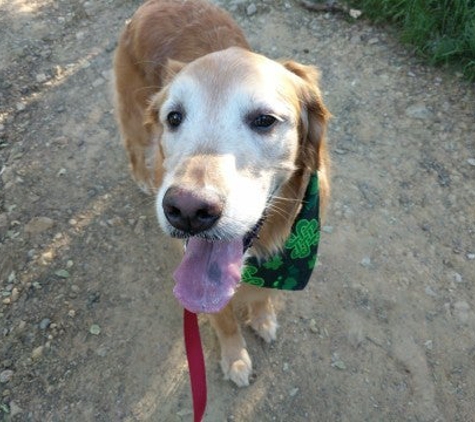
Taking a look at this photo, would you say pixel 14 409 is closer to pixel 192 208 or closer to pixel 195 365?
pixel 195 365

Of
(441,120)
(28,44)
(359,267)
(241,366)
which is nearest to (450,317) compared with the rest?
(359,267)

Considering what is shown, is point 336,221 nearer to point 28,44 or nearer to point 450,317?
point 450,317

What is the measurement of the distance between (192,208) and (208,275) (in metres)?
0.46

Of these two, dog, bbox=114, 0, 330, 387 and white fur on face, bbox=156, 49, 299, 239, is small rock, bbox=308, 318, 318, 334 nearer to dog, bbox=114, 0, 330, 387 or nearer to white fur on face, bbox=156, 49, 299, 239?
dog, bbox=114, 0, 330, 387

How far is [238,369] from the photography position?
2.93 metres

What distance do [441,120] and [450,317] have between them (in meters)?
1.62

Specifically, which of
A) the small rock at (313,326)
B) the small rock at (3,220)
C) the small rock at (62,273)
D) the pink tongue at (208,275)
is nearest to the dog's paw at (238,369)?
the small rock at (313,326)

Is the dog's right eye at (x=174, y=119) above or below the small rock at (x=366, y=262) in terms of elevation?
above

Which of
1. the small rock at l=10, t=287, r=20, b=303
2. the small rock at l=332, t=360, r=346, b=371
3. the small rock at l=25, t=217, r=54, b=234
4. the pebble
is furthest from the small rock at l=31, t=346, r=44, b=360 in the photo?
the pebble

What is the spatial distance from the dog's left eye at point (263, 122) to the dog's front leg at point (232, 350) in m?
1.10

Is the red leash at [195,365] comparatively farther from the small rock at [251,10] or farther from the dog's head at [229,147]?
the small rock at [251,10]

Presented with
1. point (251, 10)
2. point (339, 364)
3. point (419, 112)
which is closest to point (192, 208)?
point (339, 364)

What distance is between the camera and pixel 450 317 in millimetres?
3150

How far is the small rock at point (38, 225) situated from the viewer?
11.8ft
